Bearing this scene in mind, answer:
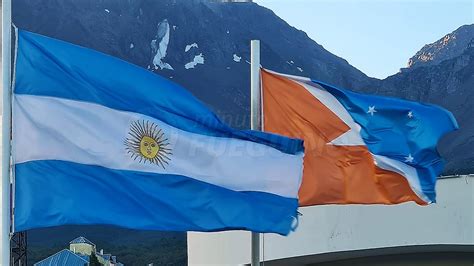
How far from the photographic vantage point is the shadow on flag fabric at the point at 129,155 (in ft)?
11.8

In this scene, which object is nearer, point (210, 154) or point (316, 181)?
point (210, 154)

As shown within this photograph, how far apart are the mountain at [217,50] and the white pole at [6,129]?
2181 centimetres

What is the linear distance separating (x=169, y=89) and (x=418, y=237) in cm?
578

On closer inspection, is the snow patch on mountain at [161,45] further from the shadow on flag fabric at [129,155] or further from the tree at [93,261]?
the shadow on flag fabric at [129,155]

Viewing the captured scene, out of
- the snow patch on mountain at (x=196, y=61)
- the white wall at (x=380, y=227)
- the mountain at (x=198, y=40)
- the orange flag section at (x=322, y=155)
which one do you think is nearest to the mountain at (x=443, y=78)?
the mountain at (x=198, y=40)

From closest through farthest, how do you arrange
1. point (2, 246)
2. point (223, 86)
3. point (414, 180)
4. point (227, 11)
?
1. point (2, 246)
2. point (414, 180)
3. point (223, 86)
4. point (227, 11)

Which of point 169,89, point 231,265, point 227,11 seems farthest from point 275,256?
point 227,11

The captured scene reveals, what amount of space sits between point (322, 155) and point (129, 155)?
1.68 meters

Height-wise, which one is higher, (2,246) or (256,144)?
(256,144)

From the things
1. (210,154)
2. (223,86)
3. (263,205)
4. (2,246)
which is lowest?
(2,246)

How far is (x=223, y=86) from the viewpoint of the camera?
26.0m

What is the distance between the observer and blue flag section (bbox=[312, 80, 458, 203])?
17.5 ft

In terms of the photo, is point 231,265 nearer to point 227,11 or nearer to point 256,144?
point 256,144

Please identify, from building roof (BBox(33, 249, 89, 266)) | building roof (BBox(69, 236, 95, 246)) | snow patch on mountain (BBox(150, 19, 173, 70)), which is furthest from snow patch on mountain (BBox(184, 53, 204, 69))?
building roof (BBox(33, 249, 89, 266))
